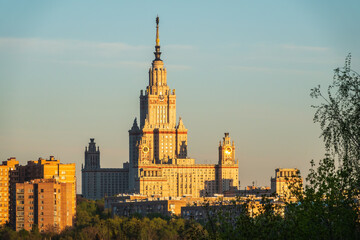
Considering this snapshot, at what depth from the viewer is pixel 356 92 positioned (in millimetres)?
91125

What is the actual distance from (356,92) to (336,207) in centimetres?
774

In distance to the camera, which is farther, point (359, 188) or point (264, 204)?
point (264, 204)

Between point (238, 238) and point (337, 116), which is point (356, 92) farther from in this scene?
point (238, 238)

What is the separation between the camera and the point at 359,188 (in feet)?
300

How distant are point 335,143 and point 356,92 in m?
3.60

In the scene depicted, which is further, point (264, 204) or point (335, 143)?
point (264, 204)

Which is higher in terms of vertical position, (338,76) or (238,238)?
(338,76)

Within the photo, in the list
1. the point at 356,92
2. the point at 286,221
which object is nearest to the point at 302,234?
the point at 286,221

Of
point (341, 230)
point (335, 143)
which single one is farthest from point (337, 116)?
point (341, 230)

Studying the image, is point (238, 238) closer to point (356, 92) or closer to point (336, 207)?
point (336, 207)

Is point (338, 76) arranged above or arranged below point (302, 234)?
above

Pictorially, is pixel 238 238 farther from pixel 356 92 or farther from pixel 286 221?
pixel 356 92

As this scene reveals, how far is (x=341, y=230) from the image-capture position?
9125 cm

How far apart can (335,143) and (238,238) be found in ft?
29.9
